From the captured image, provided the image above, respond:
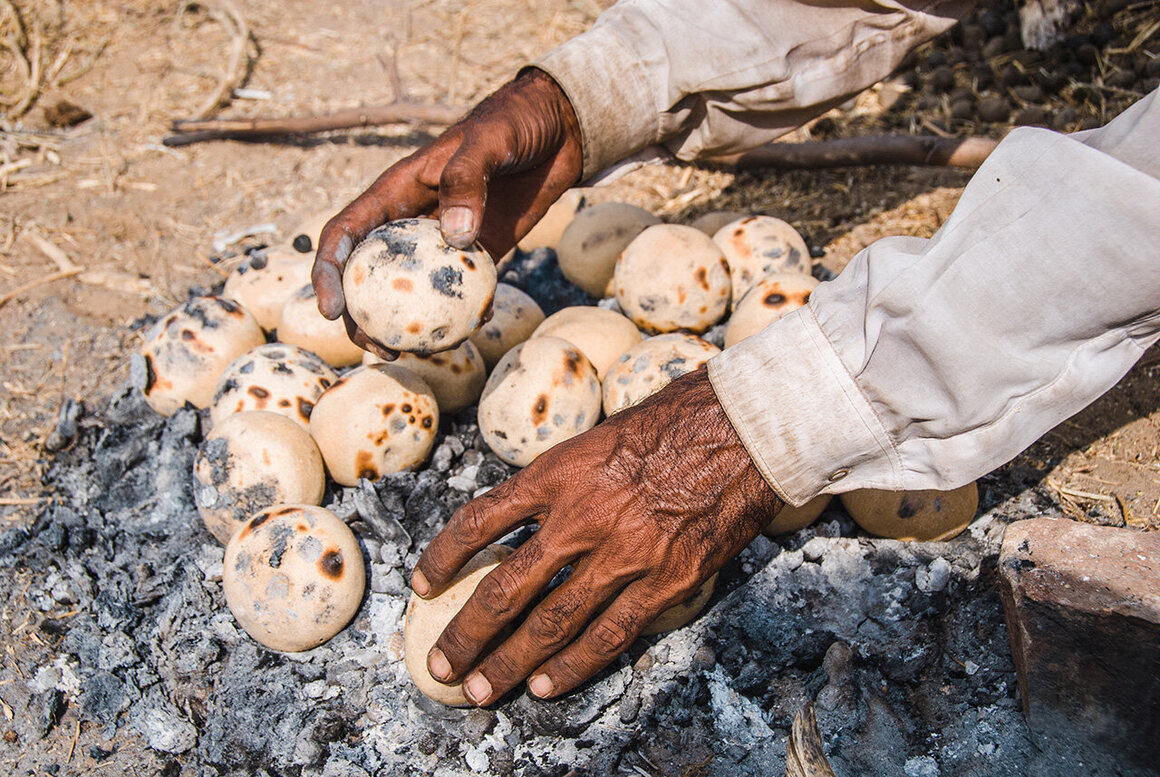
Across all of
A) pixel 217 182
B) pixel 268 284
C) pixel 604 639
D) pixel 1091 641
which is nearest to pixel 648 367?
pixel 604 639

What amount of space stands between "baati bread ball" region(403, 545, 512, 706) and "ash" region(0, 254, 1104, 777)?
11cm

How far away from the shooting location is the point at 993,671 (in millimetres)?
2727

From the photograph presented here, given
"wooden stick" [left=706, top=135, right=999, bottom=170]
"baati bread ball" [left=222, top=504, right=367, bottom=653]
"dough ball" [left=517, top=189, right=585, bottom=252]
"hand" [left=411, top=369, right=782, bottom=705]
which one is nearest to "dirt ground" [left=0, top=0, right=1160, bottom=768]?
"wooden stick" [left=706, top=135, right=999, bottom=170]

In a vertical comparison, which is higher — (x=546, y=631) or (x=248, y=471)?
(x=546, y=631)

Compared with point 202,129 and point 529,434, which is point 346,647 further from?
point 202,129

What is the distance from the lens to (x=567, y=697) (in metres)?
2.79

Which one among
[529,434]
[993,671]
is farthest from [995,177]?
[529,434]

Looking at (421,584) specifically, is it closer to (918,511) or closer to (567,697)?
(567,697)

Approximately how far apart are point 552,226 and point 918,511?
269 cm

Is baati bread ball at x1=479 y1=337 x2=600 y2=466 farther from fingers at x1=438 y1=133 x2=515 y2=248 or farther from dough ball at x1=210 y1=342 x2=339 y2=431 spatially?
dough ball at x1=210 y1=342 x2=339 y2=431

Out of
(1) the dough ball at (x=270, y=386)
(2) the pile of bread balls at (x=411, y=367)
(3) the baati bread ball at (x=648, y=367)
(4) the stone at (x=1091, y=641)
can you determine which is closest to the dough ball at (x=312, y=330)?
(2) the pile of bread balls at (x=411, y=367)

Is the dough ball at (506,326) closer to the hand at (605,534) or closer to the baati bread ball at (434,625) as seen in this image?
the baati bread ball at (434,625)

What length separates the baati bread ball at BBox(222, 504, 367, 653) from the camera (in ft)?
9.49

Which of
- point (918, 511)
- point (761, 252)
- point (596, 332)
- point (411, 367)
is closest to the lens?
point (918, 511)
